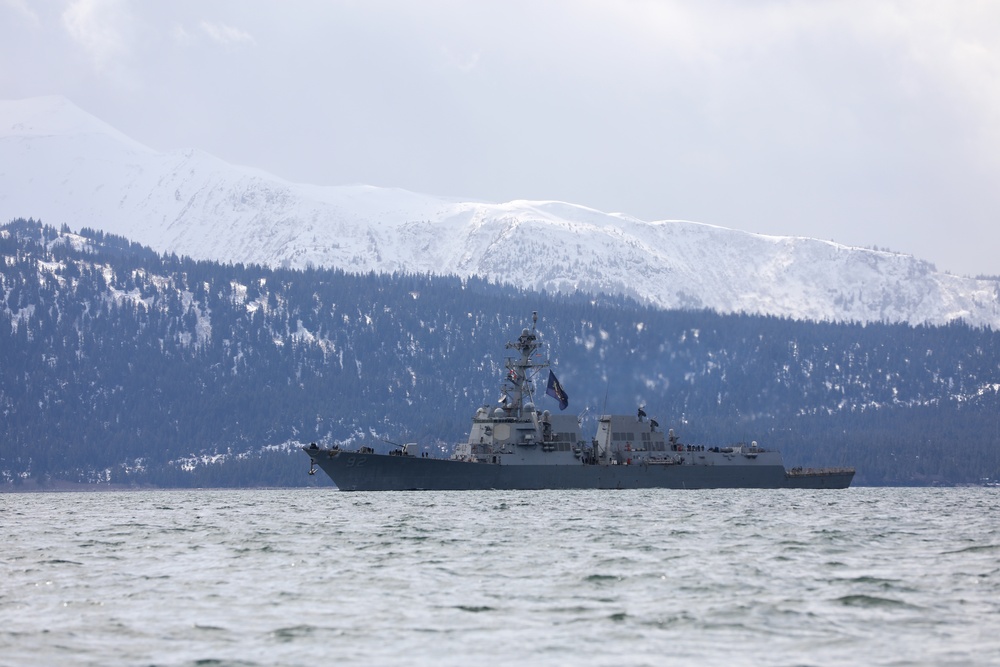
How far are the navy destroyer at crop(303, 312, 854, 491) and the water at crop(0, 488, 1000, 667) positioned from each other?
3498 cm

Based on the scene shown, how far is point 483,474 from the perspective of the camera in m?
96.7

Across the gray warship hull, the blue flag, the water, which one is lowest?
the water

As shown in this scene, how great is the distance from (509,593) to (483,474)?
2391 inches

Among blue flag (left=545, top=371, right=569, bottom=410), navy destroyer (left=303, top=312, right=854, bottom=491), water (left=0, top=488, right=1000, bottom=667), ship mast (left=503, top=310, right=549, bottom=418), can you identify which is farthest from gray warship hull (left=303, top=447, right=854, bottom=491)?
water (left=0, top=488, right=1000, bottom=667)

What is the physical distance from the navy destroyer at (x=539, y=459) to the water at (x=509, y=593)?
34981 millimetres

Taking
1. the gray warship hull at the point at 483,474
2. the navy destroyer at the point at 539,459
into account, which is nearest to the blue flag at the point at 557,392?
the navy destroyer at the point at 539,459

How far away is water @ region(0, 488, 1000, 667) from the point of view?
28625 mm

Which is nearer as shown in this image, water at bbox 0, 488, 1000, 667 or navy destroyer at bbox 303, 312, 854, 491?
water at bbox 0, 488, 1000, 667

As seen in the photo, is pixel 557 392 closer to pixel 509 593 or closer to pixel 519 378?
pixel 519 378

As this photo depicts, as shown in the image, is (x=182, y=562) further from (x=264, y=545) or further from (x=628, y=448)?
(x=628, y=448)

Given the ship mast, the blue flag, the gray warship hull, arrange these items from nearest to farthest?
the gray warship hull, the ship mast, the blue flag

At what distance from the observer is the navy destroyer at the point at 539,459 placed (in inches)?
3836

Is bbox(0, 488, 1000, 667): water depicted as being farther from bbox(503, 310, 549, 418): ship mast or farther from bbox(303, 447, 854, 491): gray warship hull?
bbox(503, 310, 549, 418): ship mast

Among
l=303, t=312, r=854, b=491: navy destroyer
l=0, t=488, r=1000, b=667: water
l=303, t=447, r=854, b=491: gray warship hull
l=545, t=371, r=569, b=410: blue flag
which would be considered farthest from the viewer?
l=545, t=371, r=569, b=410: blue flag
